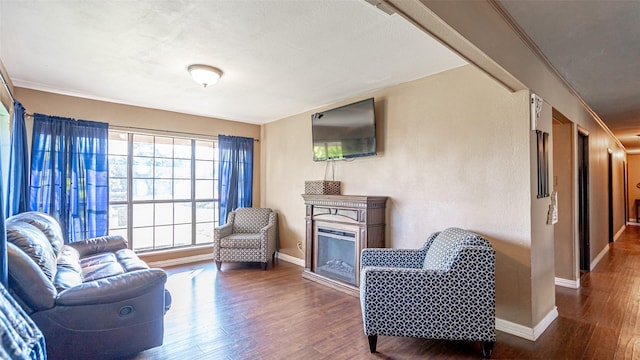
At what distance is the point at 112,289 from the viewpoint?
2.08 metres

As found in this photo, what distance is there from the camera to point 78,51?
269 cm

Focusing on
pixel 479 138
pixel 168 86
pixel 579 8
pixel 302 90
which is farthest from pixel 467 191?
pixel 168 86

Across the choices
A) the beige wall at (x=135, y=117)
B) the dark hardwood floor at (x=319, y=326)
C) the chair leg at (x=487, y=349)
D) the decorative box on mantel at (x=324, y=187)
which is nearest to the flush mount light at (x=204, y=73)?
the decorative box on mantel at (x=324, y=187)

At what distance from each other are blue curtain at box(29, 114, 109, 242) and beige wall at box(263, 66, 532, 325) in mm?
3230

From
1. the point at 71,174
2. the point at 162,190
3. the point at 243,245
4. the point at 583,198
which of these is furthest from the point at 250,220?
the point at 583,198

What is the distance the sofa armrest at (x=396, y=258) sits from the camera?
2824 millimetres

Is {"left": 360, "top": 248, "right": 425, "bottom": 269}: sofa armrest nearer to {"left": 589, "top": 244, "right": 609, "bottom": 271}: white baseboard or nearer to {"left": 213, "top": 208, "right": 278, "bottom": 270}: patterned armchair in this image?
{"left": 213, "top": 208, "right": 278, "bottom": 270}: patterned armchair

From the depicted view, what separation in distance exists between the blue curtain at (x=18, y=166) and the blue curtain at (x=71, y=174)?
0.16 metres

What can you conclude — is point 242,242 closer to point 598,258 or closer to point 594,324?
point 594,324

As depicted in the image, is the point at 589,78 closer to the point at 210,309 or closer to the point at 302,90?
the point at 302,90

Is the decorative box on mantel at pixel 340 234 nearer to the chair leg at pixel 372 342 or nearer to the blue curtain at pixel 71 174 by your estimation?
the chair leg at pixel 372 342

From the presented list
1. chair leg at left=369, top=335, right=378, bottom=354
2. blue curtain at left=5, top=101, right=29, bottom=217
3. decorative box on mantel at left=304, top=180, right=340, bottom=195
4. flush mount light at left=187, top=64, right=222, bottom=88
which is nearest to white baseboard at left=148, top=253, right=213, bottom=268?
blue curtain at left=5, top=101, right=29, bottom=217

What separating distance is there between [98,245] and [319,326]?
272cm

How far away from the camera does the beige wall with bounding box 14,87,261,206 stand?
374cm
